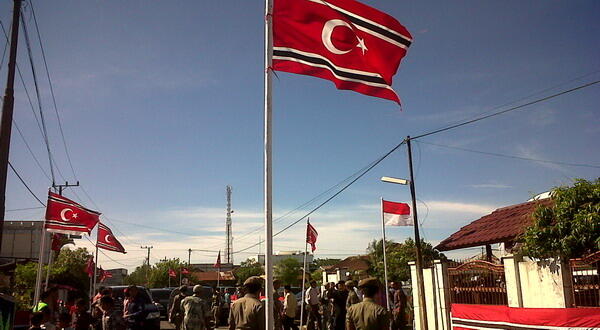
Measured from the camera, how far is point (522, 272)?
12141 mm

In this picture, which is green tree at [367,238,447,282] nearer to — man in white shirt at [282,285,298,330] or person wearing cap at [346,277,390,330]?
man in white shirt at [282,285,298,330]

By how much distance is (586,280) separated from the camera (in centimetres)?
1041

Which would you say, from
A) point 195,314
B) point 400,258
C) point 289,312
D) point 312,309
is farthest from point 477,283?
point 400,258

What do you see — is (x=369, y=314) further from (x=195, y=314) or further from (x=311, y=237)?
(x=311, y=237)

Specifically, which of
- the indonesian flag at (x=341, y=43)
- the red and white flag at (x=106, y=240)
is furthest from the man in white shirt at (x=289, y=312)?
the indonesian flag at (x=341, y=43)

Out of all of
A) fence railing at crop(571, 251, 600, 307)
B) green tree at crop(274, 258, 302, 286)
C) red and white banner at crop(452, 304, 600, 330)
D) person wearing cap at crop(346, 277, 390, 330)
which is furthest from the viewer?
green tree at crop(274, 258, 302, 286)

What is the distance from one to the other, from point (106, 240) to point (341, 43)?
17225mm

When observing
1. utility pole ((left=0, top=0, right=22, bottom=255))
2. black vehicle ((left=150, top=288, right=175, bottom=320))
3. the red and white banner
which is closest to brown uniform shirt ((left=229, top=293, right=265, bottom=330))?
the red and white banner

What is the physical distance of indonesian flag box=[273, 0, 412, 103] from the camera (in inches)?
253

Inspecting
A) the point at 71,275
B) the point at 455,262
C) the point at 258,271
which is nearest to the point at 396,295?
the point at 455,262

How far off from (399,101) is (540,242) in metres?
6.57

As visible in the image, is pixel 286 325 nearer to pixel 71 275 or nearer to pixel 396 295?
pixel 396 295

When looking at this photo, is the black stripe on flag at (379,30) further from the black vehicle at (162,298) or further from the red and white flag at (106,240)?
the black vehicle at (162,298)

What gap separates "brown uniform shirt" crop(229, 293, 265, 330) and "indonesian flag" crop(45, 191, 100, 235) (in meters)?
10.8
